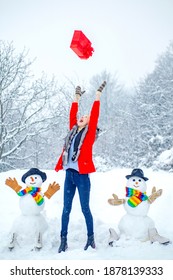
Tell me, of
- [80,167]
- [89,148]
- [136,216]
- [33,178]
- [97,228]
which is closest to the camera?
[80,167]

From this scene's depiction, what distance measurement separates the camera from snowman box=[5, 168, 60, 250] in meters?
3.29

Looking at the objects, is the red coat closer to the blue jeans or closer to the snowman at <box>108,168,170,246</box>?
the blue jeans

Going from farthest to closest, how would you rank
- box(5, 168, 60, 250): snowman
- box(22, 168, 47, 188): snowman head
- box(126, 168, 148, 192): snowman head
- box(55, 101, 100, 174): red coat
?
box(22, 168, 47, 188): snowman head
box(126, 168, 148, 192): snowman head
box(5, 168, 60, 250): snowman
box(55, 101, 100, 174): red coat

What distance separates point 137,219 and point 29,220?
121cm

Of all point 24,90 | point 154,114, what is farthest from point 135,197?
point 154,114

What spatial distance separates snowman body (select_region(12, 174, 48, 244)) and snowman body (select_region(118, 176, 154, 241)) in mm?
928

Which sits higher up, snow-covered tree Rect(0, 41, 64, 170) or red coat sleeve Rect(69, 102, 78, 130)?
snow-covered tree Rect(0, 41, 64, 170)

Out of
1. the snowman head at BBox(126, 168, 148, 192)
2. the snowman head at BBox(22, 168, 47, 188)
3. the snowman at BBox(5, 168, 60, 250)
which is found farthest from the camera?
the snowman head at BBox(22, 168, 47, 188)

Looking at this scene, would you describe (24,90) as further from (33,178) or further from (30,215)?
(30,215)

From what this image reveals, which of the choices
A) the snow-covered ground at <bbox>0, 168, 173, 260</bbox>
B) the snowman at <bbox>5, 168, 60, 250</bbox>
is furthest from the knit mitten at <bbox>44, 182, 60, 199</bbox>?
the snow-covered ground at <bbox>0, 168, 173, 260</bbox>

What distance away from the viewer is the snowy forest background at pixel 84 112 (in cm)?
1274

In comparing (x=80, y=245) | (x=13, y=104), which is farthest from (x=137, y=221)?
(x=13, y=104)

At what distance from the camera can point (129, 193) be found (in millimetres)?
3451

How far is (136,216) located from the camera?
3354 millimetres
